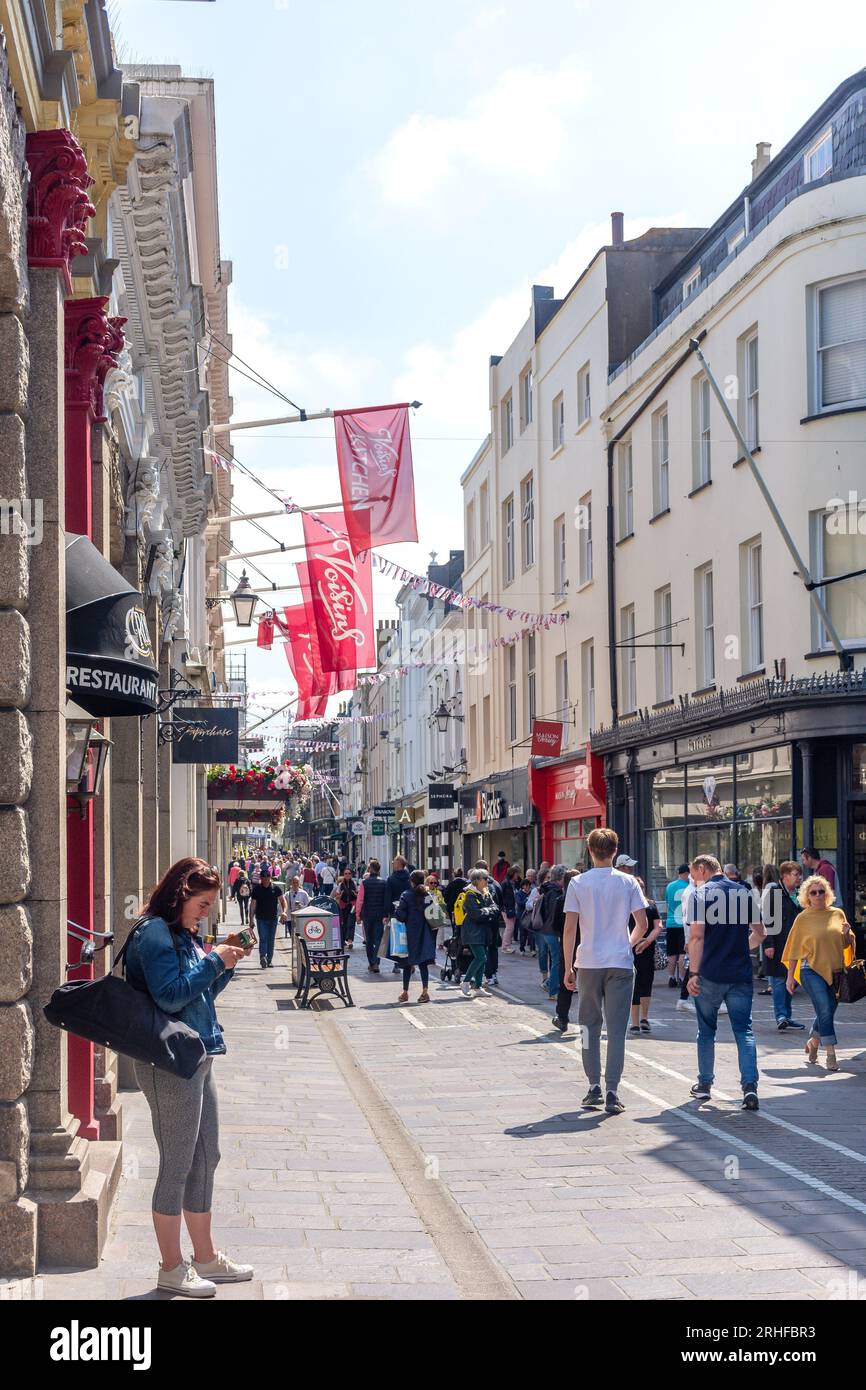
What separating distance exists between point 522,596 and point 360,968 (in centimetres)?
1305

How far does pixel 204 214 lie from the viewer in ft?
69.4

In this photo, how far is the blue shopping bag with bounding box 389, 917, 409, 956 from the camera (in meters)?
19.8

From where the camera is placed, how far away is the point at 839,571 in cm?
2077

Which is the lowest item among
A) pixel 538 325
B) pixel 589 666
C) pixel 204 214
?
pixel 589 666

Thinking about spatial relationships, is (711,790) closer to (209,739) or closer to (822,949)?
(209,739)

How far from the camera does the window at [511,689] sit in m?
39.1

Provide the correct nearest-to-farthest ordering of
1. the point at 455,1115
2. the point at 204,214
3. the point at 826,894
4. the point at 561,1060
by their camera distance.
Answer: the point at 455,1115 < the point at 826,894 < the point at 561,1060 < the point at 204,214

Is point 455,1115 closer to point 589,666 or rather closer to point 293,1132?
point 293,1132

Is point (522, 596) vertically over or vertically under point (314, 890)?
over

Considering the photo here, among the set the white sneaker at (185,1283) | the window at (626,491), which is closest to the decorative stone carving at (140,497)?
the white sneaker at (185,1283)

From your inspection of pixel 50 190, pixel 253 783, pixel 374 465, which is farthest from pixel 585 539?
pixel 50 190

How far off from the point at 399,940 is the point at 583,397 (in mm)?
16463

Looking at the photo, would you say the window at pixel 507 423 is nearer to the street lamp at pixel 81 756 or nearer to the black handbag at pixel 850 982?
the black handbag at pixel 850 982

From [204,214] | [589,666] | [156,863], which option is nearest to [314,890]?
[589,666]
